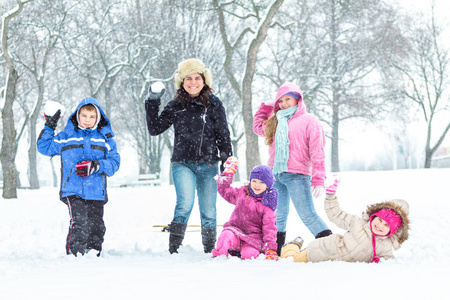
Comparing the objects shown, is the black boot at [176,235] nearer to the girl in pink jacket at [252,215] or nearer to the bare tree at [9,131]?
the girl in pink jacket at [252,215]

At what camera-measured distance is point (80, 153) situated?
437cm

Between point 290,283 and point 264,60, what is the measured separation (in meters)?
19.2

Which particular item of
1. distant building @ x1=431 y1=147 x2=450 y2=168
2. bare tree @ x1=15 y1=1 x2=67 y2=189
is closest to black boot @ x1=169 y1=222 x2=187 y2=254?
bare tree @ x1=15 y1=1 x2=67 y2=189

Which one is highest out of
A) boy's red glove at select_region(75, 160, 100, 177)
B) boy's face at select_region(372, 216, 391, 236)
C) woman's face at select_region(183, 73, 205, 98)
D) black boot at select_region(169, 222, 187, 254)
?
woman's face at select_region(183, 73, 205, 98)

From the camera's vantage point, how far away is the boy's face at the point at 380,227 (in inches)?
138

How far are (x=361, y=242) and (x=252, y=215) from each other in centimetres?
110

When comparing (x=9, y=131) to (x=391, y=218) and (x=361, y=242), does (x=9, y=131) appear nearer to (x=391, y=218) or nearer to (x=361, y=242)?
(x=361, y=242)

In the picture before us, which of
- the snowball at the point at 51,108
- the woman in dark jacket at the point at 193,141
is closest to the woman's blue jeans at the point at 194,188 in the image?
the woman in dark jacket at the point at 193,141

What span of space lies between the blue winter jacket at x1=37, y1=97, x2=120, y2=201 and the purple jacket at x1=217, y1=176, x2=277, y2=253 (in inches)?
47.2

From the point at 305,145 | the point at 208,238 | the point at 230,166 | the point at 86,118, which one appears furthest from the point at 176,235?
the point at 305,145

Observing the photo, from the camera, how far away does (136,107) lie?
21.4 meters

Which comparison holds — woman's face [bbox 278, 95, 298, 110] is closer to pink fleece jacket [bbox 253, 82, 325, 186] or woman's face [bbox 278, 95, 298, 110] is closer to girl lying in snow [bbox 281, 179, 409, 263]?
pink fleece jacket [bbox 253, 82, 325, 186]

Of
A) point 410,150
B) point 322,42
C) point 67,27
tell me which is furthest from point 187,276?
point 410,150

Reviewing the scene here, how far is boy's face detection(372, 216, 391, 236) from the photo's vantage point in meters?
3.51
